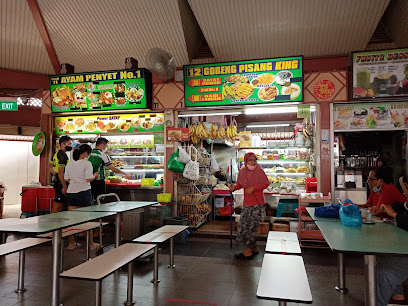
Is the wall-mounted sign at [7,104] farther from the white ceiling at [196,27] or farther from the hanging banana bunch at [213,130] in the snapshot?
the hanging banana bunch at [213,130]

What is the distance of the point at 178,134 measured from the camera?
7262 millimetres

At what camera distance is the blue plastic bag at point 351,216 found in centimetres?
345

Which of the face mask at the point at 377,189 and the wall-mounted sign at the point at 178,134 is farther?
the wall-mounted sign at the point at 178,134

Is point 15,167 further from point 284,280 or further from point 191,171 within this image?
point 284,280

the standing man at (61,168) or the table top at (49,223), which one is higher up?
the standing man at (61,168)

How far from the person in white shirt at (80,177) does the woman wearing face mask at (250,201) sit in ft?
8.70

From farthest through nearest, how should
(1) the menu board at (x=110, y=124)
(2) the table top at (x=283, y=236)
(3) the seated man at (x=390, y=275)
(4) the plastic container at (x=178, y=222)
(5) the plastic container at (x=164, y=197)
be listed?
1. (1) the menu board at (x=110, y=124)
2. (5) the plastic container at (x=164, y=197)
3. (4) the plastic container at (x=178, y=222)
4. (2) the table top at (x=283, y=236)
5. (3) the seated man at (x=390, y=275)

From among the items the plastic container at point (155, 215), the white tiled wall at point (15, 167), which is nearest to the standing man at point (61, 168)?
the plastic container at point (155, 215)

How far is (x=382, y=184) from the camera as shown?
4156mm

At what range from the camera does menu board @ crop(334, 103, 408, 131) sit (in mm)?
6285

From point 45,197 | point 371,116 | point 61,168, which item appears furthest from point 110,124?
point 371,116

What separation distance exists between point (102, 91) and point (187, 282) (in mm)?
5165

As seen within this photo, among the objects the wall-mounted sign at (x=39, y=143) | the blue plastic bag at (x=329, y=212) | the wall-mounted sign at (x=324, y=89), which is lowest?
the blue plastic bag at (x=329, y=212)

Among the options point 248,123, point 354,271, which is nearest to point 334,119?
point 354,271
